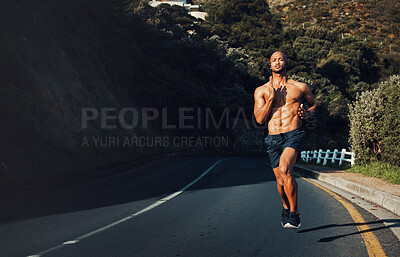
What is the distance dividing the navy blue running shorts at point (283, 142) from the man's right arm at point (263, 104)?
341mm

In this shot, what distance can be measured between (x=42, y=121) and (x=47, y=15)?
12978 millimetres

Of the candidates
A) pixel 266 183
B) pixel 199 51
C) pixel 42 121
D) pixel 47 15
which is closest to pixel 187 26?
pixel 199 51

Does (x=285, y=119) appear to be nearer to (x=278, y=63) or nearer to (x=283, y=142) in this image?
(x=283, y=142)

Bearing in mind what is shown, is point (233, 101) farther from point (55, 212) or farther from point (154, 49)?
point (55, 212)

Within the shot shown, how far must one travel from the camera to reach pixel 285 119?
17.2ft

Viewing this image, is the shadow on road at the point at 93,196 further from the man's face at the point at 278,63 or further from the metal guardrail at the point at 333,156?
the metal guardrail at the point at 333,156

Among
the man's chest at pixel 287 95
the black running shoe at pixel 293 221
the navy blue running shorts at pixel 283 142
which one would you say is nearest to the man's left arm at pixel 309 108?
the man's chest at pixel 287 95

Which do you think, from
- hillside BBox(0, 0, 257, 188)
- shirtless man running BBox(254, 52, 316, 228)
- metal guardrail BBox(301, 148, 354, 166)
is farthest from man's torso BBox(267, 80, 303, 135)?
metal guardrail BBox(301, 148, 354, 166)

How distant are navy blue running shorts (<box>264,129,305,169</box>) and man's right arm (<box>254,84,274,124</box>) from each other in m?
0.34

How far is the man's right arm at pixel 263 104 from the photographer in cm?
502

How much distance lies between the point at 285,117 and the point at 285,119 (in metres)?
0.03

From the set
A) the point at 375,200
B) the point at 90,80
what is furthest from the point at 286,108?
the point at 90,80

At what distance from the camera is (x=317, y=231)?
19.4 ft

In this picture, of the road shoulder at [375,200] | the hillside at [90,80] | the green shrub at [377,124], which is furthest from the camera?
the hillside at [90,80]
